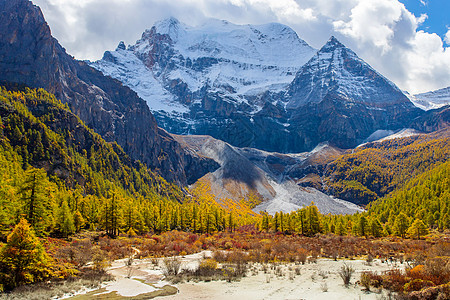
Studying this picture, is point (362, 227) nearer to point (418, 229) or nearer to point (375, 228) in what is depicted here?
point (375, 228)

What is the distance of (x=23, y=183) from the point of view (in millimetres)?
39438

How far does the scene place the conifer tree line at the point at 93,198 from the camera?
42.9m

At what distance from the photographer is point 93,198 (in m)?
94.9

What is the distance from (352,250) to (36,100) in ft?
543

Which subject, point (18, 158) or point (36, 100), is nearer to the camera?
point (18, 158)

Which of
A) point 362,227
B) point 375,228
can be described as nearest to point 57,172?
point 362,227

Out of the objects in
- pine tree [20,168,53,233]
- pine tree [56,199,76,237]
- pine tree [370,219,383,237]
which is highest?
pine tree [20,168,53,233]

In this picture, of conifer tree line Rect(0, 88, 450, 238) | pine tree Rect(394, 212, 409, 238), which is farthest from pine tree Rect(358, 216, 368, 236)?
pine tree Rect(394, 212, 409, 238)

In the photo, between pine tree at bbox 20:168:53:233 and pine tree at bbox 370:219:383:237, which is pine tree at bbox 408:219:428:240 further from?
pine tree at bbox 20:168:53:233

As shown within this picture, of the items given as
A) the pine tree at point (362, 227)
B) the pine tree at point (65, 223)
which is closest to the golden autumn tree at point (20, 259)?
the pine tree at point (65, 223)

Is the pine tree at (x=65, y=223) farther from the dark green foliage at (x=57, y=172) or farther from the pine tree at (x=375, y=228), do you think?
the pine tree at (x=375, y=228)

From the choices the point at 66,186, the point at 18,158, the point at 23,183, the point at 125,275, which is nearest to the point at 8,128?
the point at 18,158

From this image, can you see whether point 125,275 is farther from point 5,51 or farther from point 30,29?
point 30,29

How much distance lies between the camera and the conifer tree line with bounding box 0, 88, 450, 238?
141ft
